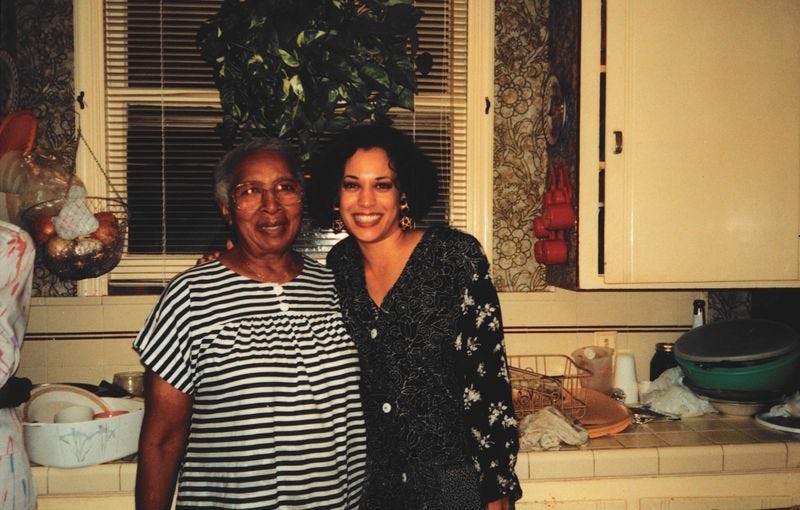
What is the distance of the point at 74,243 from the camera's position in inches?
72.6

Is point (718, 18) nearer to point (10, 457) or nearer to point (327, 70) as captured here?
point (327, 70)

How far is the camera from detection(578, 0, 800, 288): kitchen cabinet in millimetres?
1935

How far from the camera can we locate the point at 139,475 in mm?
1242

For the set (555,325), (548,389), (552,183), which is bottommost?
(548,389)

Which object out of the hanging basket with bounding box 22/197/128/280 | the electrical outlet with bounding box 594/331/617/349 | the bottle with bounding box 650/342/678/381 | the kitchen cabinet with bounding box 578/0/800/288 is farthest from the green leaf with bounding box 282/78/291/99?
the bottle with bounding box 650/342/678/381

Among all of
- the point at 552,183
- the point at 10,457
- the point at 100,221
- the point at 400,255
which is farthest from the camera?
the point at 552,183

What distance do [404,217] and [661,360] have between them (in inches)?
53.2

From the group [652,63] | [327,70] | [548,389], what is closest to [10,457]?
[327,70]

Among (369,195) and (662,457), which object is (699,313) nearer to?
(662,457)

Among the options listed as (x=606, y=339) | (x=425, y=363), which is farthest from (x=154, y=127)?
(x=606, y=339)

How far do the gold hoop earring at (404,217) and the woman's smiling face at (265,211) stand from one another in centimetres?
25

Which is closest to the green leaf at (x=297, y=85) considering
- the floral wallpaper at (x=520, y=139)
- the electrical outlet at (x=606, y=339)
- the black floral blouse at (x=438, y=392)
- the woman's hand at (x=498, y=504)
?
the black floral blouse at (x=438, y=392)

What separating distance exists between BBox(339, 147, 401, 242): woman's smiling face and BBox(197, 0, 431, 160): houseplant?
0.33 ft

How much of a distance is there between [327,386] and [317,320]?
15 centimetres
